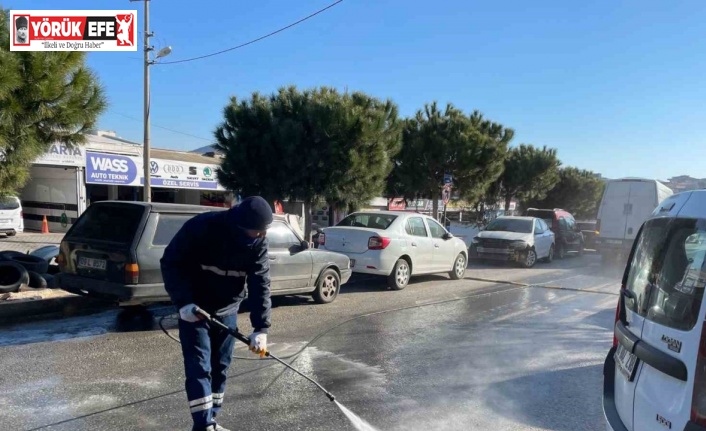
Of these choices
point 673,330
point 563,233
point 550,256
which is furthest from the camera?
A: point 563,233

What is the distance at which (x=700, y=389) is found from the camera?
2287 mm

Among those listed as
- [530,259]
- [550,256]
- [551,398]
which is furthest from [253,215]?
[550,256]

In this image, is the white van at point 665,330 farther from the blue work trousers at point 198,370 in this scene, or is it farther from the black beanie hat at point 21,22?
the black beanie hat at point 21,22

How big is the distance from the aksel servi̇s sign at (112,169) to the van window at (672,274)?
2434 centimetres

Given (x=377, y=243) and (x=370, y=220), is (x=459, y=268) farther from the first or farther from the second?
(x=377, y=243)

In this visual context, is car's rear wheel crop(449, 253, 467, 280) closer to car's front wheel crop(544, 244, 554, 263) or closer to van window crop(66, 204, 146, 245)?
car's front wheel crop(544, 244, 554, 263)

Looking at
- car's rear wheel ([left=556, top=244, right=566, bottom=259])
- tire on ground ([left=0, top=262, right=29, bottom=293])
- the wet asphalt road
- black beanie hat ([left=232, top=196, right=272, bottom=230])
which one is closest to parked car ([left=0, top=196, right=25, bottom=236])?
tire on ground ([left=0, top=262, right=29, bottom=293])

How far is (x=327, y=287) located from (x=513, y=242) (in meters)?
8.54

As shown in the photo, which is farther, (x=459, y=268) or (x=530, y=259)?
(x=530, y=259)

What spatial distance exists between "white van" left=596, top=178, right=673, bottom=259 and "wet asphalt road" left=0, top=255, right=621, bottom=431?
29.1ft

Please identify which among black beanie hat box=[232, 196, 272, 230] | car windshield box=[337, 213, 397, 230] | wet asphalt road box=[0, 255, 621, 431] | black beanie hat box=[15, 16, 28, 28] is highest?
black beanie hat box=[15, 16, 28, 28]

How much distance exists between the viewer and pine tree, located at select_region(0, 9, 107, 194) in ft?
23.0

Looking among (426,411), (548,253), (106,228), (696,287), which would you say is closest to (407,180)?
(548,253)

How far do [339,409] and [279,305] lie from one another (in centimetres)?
479
